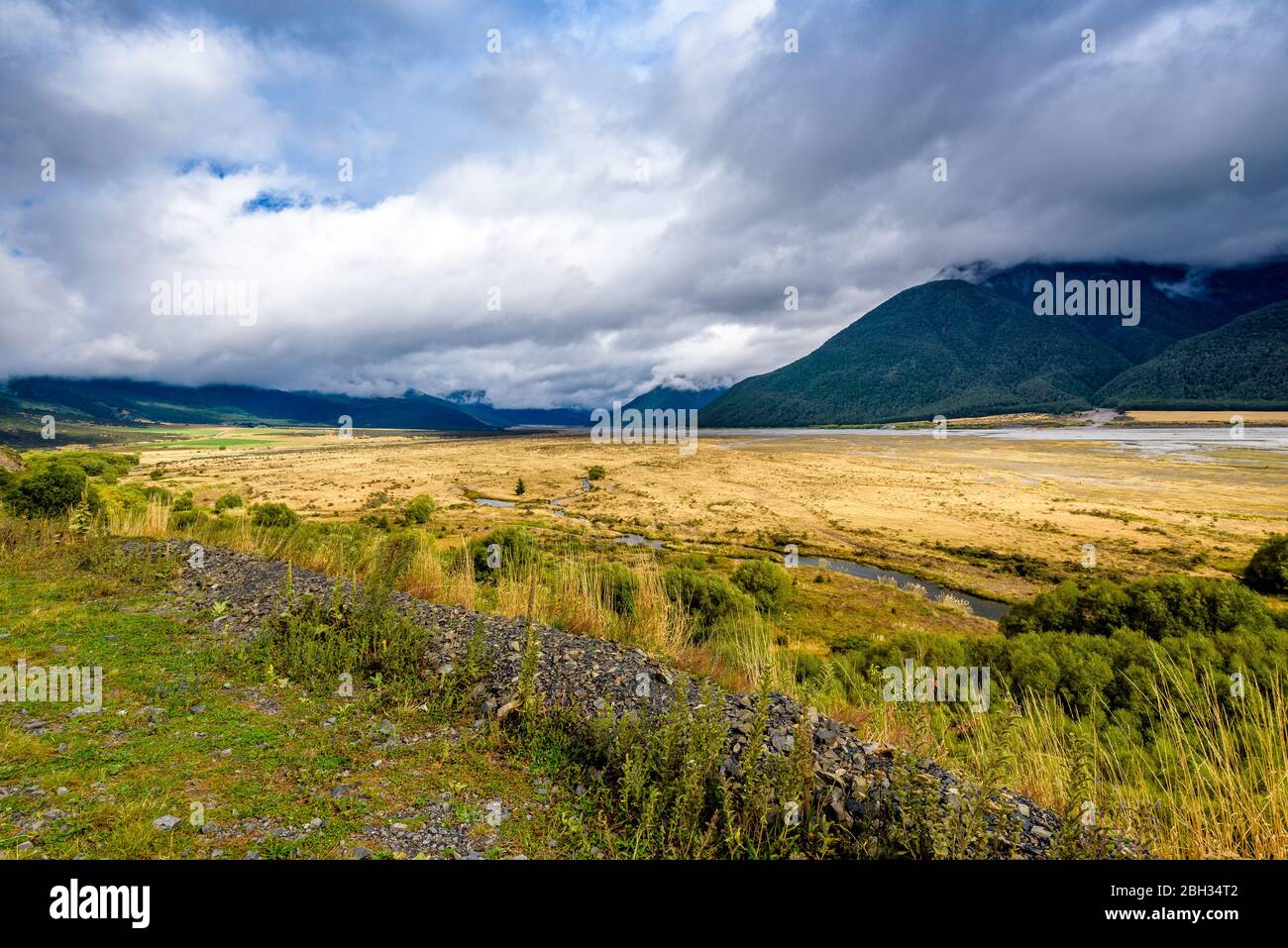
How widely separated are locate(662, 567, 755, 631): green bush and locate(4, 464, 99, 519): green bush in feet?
63.1

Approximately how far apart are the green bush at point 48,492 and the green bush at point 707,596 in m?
19.2

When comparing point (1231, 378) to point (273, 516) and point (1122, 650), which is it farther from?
point (273, 516)

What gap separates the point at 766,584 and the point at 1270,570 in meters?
27.3

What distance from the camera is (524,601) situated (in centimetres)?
984

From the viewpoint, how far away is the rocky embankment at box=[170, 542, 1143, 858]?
3.94 meters

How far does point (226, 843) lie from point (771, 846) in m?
3.84

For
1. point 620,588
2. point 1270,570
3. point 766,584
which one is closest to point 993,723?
point 620,588

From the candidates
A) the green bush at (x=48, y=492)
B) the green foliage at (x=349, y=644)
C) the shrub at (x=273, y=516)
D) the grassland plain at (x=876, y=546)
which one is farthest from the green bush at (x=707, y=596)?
the shrub at (x=273, y=516)

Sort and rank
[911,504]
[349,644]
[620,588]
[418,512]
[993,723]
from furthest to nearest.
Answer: [911,504]
[418,512]
[620,588]
[349,644]
[993,723]

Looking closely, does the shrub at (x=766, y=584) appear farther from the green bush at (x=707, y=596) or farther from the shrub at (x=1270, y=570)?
the shrub at (x=1270, y=570)

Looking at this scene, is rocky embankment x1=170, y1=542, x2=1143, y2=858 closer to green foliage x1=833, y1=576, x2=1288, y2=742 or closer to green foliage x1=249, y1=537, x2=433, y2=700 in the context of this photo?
green foliage x1=249, y1=537, x2=433, y2=700

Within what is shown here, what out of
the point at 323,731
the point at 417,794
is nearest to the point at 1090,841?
the point at 417,794

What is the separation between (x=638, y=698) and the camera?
19.5ft

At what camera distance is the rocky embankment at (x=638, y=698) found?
3.94 metres
